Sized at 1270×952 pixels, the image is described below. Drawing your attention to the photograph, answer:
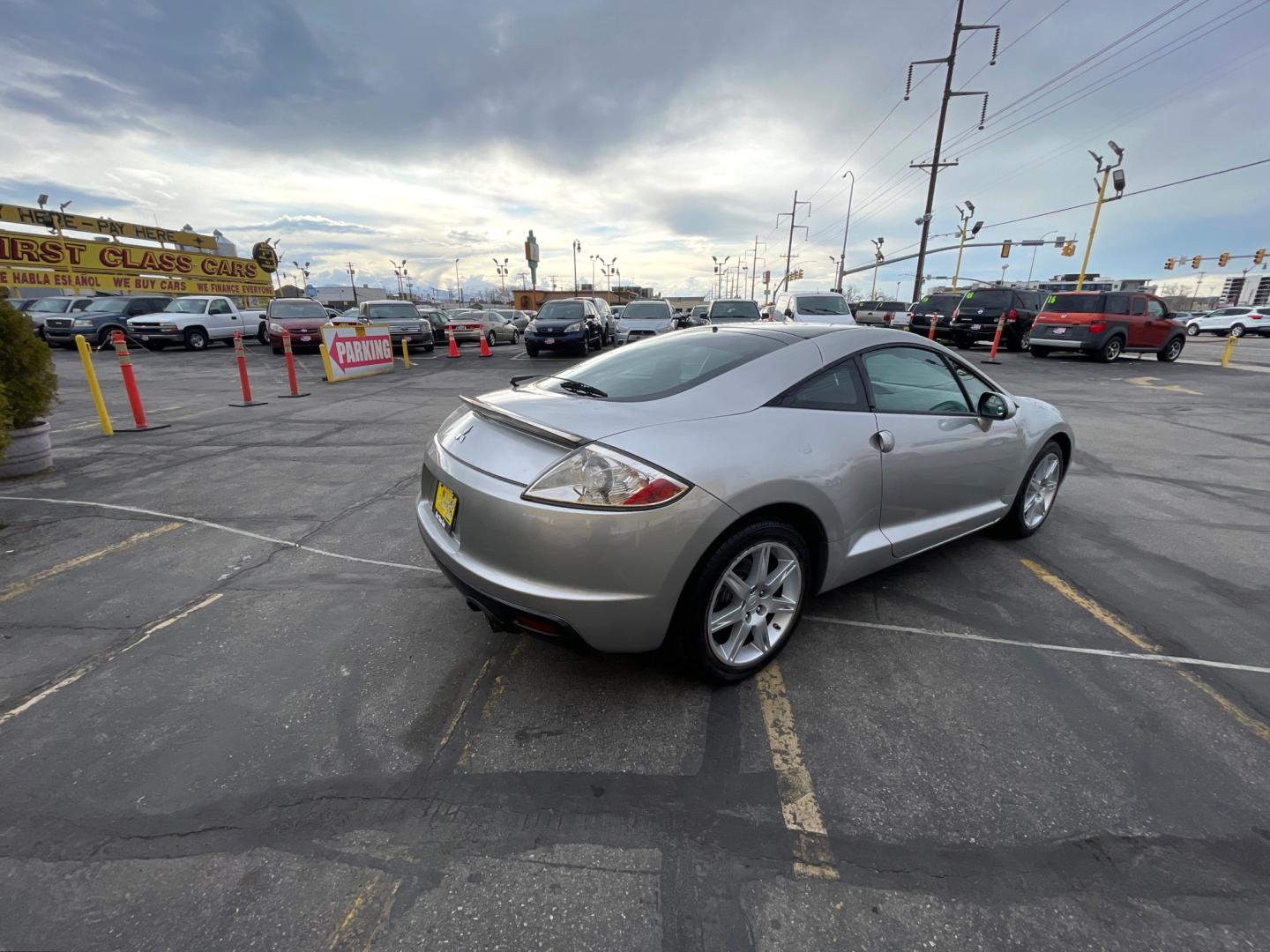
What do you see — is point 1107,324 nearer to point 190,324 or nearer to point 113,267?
point 190,324

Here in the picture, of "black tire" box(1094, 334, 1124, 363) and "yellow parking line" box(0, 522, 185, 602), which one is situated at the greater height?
"black tire" box(1094, 334, 1124, 363)

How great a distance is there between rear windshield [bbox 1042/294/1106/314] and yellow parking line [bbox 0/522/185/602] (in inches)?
780

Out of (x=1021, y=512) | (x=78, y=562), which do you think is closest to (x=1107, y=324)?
(x=1021, y=512)

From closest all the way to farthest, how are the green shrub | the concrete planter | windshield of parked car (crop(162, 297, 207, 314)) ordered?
the green shrub, the concrete planter, windshield of parked car (crop(162, 297, 207, 314))

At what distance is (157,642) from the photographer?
2.88 m

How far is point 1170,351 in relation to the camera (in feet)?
53.6

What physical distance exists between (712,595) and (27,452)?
695 centimetres

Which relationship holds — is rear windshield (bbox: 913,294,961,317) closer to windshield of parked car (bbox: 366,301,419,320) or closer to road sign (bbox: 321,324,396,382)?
road sign (bbox: 321,324,396,382)

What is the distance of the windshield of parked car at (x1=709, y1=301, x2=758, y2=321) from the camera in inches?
649

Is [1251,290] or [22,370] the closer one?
[22,370]

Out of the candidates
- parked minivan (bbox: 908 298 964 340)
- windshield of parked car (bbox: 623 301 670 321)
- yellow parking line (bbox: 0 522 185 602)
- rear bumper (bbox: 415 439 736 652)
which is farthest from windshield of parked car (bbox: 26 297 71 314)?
parked minivan (bbox: 908 298 964 340)

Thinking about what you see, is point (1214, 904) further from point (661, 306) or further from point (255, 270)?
point (255, 270)

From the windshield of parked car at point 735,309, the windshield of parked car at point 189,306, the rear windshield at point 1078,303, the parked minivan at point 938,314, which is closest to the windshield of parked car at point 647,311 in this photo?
the windshield of parked car at point 735,309

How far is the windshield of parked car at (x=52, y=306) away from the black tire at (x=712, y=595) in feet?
100
